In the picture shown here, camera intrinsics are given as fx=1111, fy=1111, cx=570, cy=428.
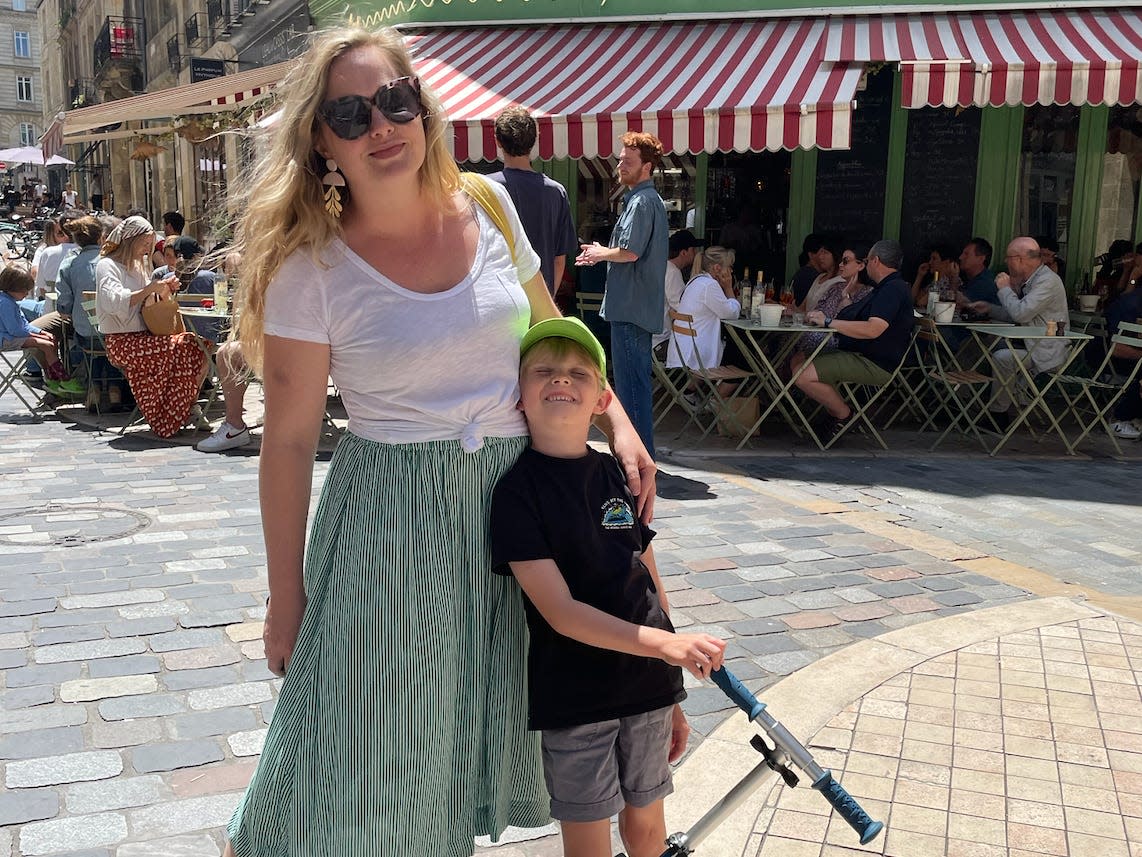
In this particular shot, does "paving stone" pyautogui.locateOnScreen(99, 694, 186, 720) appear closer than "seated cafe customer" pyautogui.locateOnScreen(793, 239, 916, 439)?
Yes

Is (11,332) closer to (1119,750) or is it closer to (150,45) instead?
(1119,750)

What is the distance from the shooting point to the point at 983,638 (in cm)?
412

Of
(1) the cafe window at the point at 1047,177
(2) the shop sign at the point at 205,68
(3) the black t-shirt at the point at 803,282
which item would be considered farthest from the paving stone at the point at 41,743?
(2) the shop sign at the point at 205,68

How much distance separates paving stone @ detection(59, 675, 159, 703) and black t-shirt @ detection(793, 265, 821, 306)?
6755 mm

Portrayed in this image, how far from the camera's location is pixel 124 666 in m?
3.86

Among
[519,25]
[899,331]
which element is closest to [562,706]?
[899,331]

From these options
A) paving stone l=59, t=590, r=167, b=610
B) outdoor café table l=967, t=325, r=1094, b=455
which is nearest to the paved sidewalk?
paving stone l=59, t=590, r=167, b=610

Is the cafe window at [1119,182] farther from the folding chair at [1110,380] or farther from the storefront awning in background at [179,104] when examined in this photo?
the storefront awning in background at [179,104]

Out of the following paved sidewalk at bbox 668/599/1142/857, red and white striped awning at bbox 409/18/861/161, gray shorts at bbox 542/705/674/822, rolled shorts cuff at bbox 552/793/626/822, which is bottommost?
paved sidewalk at bbox 668/599/1142/857

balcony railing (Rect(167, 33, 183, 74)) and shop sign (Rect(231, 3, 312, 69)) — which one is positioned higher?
balcony railing (Rect(167, 33, 183, 74))

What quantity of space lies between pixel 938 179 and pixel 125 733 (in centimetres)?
879

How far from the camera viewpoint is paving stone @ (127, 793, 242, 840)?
111 inches

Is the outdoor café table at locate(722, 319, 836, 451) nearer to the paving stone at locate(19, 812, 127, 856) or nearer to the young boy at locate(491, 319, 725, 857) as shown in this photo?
the paving stone at locate(19, 812, 127, 856)

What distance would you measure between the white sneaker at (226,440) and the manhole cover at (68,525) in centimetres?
152
